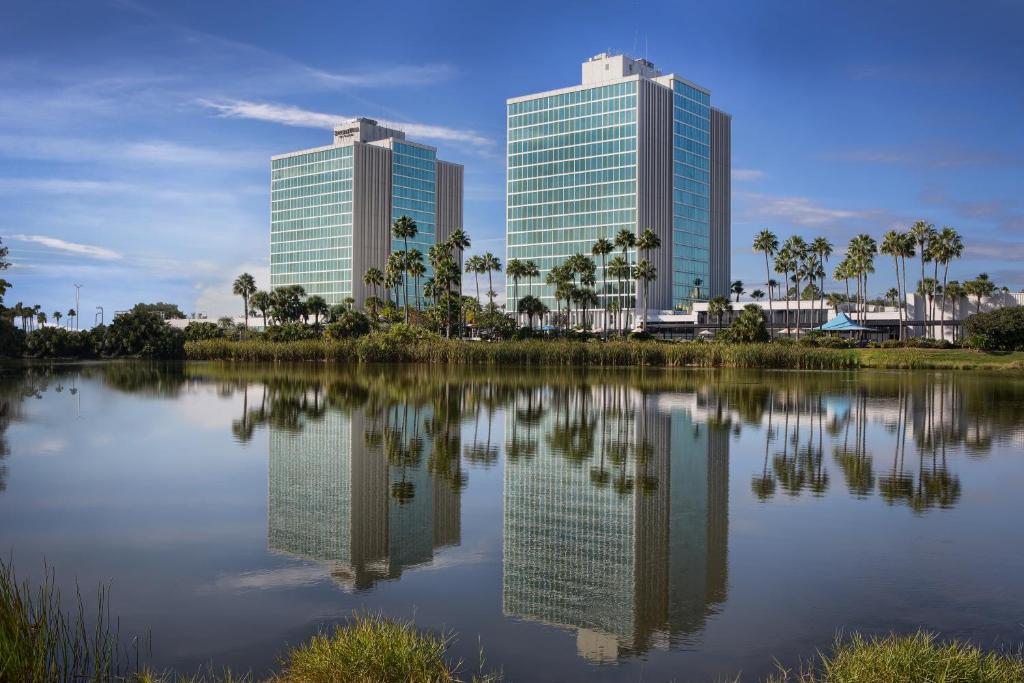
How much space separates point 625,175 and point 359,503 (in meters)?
153

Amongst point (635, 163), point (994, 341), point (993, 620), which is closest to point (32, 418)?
point (993, 620)

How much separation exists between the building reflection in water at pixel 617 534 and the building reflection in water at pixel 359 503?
67.0 inches

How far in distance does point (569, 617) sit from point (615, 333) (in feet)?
434

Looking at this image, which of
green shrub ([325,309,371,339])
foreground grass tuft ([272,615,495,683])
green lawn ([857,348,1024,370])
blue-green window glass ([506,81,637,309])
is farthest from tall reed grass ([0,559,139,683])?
blue-green window glass ([506,81,637,309])

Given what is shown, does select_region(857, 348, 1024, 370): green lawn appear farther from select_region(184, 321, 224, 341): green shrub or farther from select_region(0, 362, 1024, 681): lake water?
select_region(184, 321, 224, 341): green shrub

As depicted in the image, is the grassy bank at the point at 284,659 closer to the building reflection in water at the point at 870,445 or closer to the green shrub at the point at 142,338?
the building reflection in water at the point at 870,445

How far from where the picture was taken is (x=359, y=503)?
1948 centimetres

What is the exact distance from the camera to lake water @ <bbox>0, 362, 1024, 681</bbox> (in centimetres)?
1145

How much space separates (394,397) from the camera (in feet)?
163

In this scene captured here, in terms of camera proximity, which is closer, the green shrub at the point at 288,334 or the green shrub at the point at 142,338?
the green shrub at the point at 142,338

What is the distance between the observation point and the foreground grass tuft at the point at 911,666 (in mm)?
8719

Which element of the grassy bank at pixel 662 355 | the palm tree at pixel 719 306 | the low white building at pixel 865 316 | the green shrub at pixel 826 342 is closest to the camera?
the grassy bank at pixel 662 355

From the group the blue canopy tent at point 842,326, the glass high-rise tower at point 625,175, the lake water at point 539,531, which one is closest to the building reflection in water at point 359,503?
the lake water at point 539,531

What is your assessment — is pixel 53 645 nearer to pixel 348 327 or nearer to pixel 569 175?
pixel 348 327
